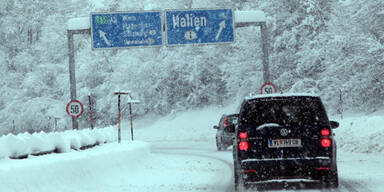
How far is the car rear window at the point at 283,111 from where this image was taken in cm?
1005

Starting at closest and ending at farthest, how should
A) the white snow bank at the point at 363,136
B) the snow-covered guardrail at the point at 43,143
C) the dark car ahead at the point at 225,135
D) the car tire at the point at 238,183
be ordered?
the snow-covered guardrail at the point at 43,143 < the car tire at the point at 238,183 < the white snow bank at the point at 363,136 < the dark car ahead at the point at 225,135

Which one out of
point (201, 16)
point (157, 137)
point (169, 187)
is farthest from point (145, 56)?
point (169, 187)

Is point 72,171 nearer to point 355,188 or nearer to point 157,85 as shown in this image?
point 355,188

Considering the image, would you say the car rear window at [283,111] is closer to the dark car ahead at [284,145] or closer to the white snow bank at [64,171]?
the dark car ahead at [284,145]

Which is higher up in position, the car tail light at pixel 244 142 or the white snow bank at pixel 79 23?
the white snow bank at pixel 79 23

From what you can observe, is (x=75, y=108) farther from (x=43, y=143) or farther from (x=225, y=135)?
(x=43, y=143)

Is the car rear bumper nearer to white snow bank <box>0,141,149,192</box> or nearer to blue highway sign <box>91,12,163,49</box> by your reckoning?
white snow bank <box>0,141,149,192</box>

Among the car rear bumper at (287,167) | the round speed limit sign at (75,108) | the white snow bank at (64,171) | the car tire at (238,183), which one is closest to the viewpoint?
the white snow bank at (64,171)

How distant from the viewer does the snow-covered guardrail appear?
10.2 meters

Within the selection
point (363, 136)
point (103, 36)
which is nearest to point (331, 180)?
point (363, 136)

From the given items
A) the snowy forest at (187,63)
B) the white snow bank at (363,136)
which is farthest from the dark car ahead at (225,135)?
the snowy forest at (187,63)

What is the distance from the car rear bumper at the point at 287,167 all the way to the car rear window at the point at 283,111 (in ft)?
1.95

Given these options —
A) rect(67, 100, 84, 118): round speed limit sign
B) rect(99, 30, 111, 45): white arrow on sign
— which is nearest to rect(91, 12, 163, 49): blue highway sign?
rect(99, 30, 111, 45): white arrow on sign

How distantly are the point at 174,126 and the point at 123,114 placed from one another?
9352 millimetres
